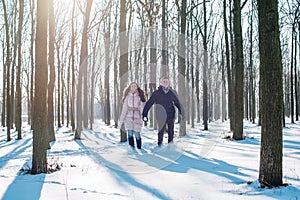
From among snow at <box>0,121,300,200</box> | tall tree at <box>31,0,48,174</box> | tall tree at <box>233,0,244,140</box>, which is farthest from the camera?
tall tree at <box>233,0,244,140</box>

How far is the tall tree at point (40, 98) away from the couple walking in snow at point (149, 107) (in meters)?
2.54

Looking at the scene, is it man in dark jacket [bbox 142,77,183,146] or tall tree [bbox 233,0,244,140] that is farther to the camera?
tall tree [bbox 233,0,244,140]

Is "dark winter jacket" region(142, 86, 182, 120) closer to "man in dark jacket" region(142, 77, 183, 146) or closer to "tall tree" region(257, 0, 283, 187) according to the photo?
"man in dark jacket" region(142, 77, 183, 146)

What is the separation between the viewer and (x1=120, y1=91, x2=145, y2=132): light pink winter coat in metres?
7.18

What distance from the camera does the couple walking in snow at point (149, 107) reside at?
6922mm

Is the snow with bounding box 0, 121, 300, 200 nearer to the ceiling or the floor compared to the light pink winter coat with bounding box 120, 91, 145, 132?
nearer to the floor

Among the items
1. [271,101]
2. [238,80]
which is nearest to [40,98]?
[271,101]

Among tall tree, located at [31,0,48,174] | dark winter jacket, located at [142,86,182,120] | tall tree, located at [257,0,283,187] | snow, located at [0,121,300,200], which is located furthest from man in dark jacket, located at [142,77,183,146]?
tall tree, located at [257,0,283,187]

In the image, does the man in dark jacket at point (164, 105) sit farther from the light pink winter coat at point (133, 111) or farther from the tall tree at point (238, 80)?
the tall tree at point (238, 80)

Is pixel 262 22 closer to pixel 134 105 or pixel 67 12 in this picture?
pixel 134 105

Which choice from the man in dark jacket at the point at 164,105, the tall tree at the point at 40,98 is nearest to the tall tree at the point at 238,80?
the man in dark jacket at the point at 164,105

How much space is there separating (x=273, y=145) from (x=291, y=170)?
1122mm

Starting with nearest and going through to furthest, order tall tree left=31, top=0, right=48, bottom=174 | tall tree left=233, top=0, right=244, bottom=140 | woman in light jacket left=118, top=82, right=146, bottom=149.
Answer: tall tree left=31, top=0, right=48, bottom=174 < woman in light jacket left=118, top=82, right=146, bottom=149 < tall tree left=233, top=0, right=244, bottom=140

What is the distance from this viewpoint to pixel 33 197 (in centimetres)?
319
